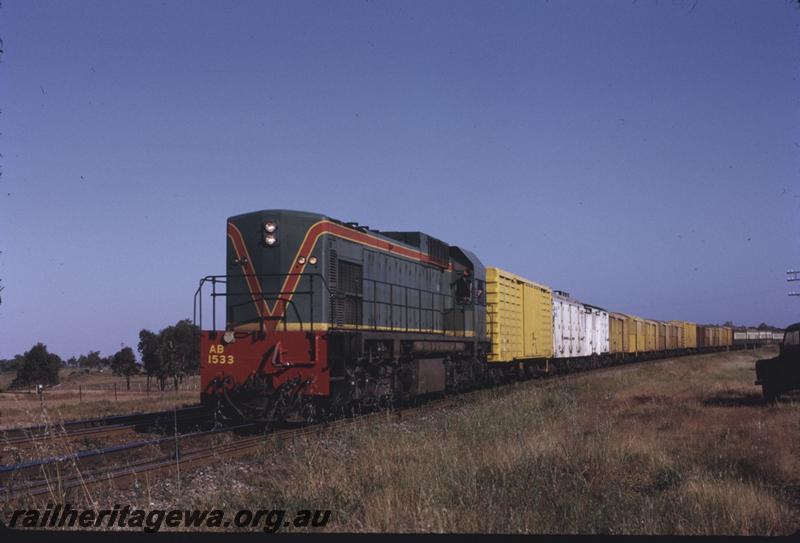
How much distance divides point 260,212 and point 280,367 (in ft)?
10.1

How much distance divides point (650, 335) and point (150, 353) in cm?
3482

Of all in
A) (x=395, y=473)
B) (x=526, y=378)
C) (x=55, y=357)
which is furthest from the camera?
(x=55, y=357)

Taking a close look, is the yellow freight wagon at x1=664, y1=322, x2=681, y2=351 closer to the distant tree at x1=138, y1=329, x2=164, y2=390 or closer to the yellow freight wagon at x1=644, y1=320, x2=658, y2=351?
the yellow freight wagon at x1=644, y1=320, x2=658, y2=351

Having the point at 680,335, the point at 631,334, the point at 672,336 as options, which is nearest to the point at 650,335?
the point at 631,334

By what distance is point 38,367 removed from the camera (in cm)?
4050

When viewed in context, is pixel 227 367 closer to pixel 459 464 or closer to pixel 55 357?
pixel 459 464

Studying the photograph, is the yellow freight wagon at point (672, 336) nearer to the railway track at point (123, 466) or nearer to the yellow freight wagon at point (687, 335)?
the yellow freight wagon at point (687, 335)

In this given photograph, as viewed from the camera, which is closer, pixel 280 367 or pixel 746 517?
pixel 746 517

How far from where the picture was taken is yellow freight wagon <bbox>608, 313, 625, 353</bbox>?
40781mm

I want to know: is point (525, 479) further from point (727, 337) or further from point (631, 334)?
point (727, 337)

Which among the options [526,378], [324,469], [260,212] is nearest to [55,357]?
[526,378]

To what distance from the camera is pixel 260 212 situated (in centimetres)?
1320

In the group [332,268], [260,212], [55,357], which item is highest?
[260,212]

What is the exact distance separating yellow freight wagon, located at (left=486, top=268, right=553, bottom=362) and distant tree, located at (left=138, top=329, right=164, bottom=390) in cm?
2331
